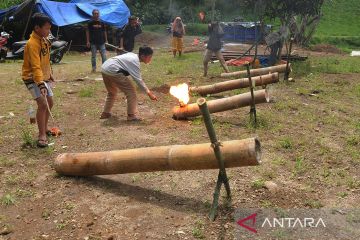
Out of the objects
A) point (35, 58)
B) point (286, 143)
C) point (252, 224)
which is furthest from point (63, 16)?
point (252, 224)

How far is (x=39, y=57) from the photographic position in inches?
235

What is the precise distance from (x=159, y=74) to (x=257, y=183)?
9038mm

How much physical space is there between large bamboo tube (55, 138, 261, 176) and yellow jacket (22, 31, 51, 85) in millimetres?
1409

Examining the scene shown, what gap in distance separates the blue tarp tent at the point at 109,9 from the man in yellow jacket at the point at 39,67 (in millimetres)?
17475

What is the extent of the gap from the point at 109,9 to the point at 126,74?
1796 centimetres

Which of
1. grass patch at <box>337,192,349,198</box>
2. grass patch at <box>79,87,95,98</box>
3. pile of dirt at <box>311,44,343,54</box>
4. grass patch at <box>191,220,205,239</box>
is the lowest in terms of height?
pile of dirt at <box>311,44,343,54</box>

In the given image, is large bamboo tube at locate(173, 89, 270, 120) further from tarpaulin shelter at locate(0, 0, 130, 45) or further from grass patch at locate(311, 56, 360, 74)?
tarpaulin shelter at locate(0, 0, 130, 45)

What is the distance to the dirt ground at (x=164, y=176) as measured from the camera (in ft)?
13.7

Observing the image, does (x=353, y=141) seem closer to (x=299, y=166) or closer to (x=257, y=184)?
(x=299, y=166)

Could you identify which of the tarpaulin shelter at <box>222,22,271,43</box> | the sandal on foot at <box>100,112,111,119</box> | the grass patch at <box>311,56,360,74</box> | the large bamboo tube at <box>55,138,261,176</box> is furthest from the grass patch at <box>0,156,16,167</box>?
the tarpaulin shelter at <box>222,22,271,43</box>

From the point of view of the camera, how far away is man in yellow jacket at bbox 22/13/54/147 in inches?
229

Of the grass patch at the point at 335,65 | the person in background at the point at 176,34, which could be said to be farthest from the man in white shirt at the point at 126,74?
the person in background at the point at 176,34

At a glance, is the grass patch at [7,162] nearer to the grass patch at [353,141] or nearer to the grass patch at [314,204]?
the grass patch at [314,204]

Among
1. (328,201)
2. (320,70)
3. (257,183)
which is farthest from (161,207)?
(320,70)
